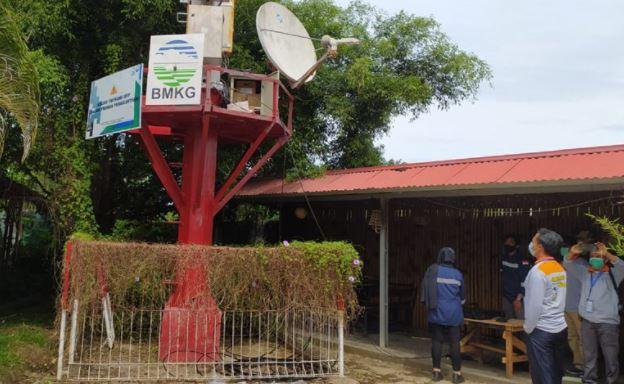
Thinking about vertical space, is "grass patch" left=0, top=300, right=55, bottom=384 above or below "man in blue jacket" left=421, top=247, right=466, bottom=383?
below

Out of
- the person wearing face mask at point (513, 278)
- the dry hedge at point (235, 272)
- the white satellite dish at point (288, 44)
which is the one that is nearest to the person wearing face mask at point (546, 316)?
the dry hedge at point (235, 272)

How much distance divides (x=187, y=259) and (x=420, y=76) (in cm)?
952

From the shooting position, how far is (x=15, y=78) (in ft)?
21.0

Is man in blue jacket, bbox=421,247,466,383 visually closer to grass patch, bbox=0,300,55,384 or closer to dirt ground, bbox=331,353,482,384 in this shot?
dirt ground, bbox=331,353,482,384


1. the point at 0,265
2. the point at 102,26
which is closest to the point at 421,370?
the point at 102,26

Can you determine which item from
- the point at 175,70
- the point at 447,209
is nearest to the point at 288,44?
the point at 175,70

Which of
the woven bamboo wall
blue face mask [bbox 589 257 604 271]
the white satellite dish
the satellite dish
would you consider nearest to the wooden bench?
blue face mask [bbox 589 257 604 271]

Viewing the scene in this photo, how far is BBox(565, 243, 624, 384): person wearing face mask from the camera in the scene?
6775 mm

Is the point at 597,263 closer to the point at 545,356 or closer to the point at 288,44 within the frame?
the point at 545,356

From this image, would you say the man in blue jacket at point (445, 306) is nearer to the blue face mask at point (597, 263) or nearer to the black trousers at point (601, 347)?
the black trousers at point (601, 347)

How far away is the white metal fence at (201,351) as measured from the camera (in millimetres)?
7277

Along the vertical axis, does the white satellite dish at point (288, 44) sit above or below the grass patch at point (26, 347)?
above

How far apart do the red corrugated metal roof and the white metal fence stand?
258cm

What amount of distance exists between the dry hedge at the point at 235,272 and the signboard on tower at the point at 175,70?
2.53 metres
